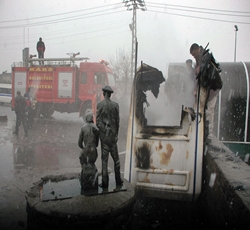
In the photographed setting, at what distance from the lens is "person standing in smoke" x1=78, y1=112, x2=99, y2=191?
2.98 meters

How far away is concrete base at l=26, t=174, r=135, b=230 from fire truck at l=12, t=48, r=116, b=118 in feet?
31.8

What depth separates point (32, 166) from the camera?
576 cm

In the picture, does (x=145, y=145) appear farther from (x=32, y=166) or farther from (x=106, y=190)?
(x=32, y=166)

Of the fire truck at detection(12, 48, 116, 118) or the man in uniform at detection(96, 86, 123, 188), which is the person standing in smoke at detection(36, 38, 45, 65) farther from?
the man in uniform at detection(96, 86, 123, 188)

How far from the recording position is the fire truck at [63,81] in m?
13.2

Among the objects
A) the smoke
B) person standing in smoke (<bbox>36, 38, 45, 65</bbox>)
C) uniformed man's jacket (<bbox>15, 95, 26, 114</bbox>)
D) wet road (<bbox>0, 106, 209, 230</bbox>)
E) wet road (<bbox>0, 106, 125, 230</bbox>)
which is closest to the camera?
wet road (<bbox>0, 106, 209, 230</bbox>)

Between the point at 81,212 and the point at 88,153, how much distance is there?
2.45 ft

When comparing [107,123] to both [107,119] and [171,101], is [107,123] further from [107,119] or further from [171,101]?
[171,101]

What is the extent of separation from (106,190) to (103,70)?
10838 millimetres

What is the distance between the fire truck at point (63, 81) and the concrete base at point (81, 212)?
9.69m

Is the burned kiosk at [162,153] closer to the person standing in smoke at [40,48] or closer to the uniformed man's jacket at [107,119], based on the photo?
the uniformed man's jacket at [107,119]

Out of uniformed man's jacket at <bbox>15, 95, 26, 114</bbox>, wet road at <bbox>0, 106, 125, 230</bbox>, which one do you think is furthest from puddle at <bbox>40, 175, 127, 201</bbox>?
uniformed man's jacket at <bbox>15, 95, 26, 114</bbox>

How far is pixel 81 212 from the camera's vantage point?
2508 millimetres

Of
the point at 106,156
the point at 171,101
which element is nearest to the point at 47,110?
the point at 171,101
